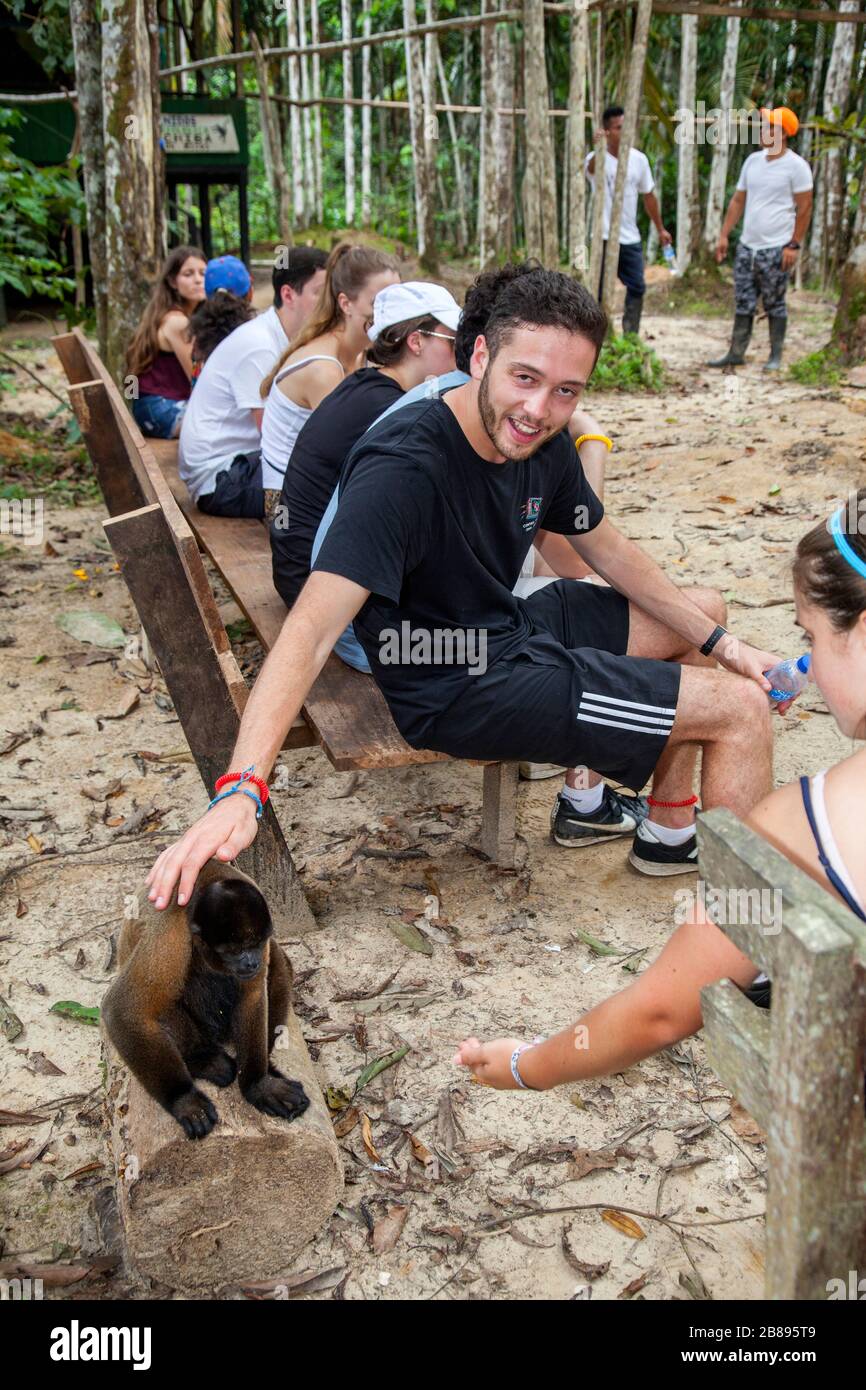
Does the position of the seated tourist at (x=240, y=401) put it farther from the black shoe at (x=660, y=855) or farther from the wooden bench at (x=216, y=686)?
the black shoe at (x=660, y=855)

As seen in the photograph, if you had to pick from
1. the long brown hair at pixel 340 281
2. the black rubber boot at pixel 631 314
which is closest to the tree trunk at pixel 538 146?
the black rubber boot at pixel 631 314

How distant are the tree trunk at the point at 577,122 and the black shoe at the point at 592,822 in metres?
6.34

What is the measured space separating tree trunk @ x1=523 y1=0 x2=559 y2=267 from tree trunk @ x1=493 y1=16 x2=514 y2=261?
3524 mm

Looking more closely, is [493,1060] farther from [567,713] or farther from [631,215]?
[631,215]

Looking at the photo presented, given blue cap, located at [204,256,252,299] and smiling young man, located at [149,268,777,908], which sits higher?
blue cap, located at [204,256,252,299]

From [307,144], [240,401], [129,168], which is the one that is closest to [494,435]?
[240,401]

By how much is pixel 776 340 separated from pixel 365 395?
27.3ft

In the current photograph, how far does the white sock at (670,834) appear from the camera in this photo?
3881 millimetres

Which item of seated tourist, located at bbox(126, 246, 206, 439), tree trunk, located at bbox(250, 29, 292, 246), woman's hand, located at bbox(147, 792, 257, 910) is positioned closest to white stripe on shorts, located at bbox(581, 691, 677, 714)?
woman's hand, located at bbox(147, 792, 257, 910)

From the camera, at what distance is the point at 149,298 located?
8.05 metres

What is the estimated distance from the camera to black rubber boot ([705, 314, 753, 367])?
1134 cm

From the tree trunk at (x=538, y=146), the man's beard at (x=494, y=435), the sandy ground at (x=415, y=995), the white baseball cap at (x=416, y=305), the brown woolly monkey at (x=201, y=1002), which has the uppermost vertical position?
the tree trunk at (x=538, y=146)

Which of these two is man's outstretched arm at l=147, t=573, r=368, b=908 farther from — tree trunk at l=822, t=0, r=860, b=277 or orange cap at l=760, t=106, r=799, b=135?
tree trunk at l=822, t=0, r=860, b=277

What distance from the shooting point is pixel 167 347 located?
283 inches
